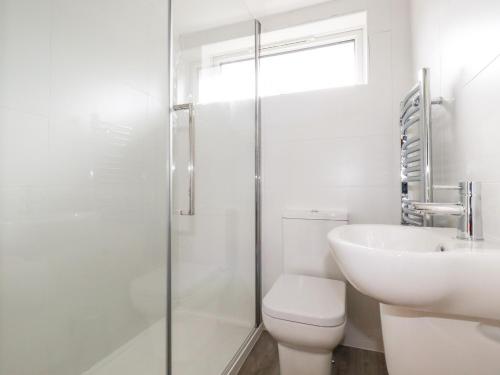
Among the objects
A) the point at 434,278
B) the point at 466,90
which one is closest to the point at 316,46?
the point at 466,90

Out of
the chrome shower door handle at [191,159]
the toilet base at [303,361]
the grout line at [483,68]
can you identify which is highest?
the grout line at [483,68]

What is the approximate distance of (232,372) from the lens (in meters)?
1.27

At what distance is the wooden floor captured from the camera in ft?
4.35

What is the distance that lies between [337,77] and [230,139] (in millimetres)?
878

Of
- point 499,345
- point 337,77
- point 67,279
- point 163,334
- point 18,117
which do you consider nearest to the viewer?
point 499,345

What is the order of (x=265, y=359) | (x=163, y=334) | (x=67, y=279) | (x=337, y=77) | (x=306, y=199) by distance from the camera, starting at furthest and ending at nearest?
(x=337, y=77) < (x=306, y=199) < (x=265, y=359) < (x=163, y=334) < (x=67, y=279)

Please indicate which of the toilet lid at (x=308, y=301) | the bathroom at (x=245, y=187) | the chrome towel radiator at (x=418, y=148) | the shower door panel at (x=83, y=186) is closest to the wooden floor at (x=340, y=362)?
the bathroom at (x=245, y=187)

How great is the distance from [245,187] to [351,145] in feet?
2.19

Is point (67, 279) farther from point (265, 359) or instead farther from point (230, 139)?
point (265, 359)

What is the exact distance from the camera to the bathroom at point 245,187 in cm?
67

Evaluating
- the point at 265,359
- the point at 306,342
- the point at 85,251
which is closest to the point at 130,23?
the point at 85,251

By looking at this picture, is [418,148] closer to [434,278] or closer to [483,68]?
[483,68]

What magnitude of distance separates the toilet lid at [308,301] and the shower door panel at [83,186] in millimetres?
462

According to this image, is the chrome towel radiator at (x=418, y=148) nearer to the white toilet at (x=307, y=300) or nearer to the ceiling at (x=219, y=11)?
the white toilet at (x=307, y=300)
